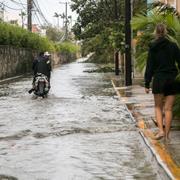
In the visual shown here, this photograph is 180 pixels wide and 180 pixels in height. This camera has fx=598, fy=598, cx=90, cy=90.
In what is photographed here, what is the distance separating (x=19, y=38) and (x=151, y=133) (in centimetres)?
3484

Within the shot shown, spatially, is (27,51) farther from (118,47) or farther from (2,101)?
(2,101)

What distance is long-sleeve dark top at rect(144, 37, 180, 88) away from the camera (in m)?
10.6

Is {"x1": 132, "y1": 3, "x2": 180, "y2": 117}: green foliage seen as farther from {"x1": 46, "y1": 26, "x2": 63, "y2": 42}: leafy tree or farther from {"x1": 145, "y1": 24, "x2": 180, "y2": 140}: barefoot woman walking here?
{"x1": 46, "y1": 26, "x2": 63, "y2": 42}: leafy tree

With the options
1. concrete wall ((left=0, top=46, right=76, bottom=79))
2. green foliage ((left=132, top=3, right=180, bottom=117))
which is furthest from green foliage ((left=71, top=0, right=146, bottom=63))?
green foliage ((left=132, top=3, right=180, bottom=117))

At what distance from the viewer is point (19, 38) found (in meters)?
45.7

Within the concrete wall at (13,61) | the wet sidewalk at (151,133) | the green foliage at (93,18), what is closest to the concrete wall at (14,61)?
the concrete wall at (13,61)

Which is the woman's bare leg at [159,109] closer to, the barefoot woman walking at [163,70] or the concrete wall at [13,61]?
the barefoot woman walking at [163,70]

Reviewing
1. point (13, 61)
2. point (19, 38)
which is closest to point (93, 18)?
point (19, 38)

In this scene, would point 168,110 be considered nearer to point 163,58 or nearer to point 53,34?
point 163,58

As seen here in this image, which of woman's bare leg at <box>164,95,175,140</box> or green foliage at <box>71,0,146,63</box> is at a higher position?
green foliage at <box>71,0,146,63</box>

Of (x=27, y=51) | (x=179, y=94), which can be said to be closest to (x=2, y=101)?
(x=179, y=94)

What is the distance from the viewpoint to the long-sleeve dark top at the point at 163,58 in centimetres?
1062

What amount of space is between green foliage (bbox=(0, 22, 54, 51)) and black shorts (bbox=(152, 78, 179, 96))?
2760 cm

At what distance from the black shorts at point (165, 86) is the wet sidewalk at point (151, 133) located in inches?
34.4
